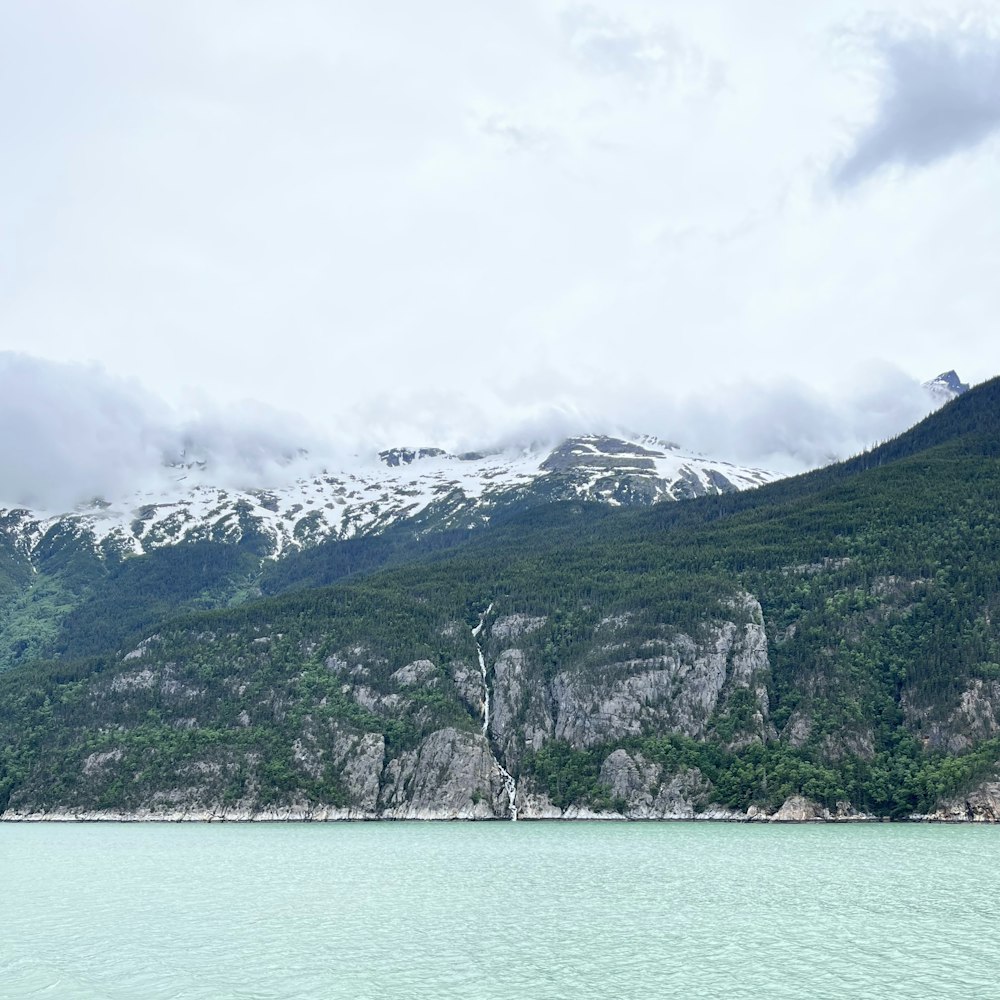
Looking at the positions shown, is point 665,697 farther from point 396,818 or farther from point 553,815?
point 396,818

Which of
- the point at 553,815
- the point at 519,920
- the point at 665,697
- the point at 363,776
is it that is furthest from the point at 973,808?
the point at 363,776

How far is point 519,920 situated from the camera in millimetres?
74562

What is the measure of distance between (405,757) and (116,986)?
143034mm

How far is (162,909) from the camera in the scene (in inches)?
3263

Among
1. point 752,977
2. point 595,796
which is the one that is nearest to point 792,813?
point 595,796

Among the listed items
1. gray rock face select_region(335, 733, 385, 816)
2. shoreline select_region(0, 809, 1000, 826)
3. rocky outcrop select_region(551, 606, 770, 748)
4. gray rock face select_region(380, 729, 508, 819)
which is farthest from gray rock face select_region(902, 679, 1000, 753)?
gray rock face select_region(335, 733, 385, 816)

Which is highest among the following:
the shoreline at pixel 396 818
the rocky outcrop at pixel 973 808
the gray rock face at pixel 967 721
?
the gray rock face at pixel 967 721

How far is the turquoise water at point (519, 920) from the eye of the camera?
56781 millimetres

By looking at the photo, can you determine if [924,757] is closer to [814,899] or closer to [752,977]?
[814,899]

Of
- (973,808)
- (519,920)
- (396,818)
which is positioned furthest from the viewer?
(396,818)

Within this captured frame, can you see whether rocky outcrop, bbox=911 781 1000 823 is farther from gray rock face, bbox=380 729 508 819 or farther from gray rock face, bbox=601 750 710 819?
gray rock face, bbox=380 729 508 819

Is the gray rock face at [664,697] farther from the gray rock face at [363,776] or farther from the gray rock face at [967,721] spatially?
the gray rock face at [363,776]

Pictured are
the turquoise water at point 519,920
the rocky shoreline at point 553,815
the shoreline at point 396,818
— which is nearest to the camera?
the turquoise water at point 519,920

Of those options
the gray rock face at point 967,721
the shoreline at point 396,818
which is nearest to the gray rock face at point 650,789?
the shoreline at point 396,818
